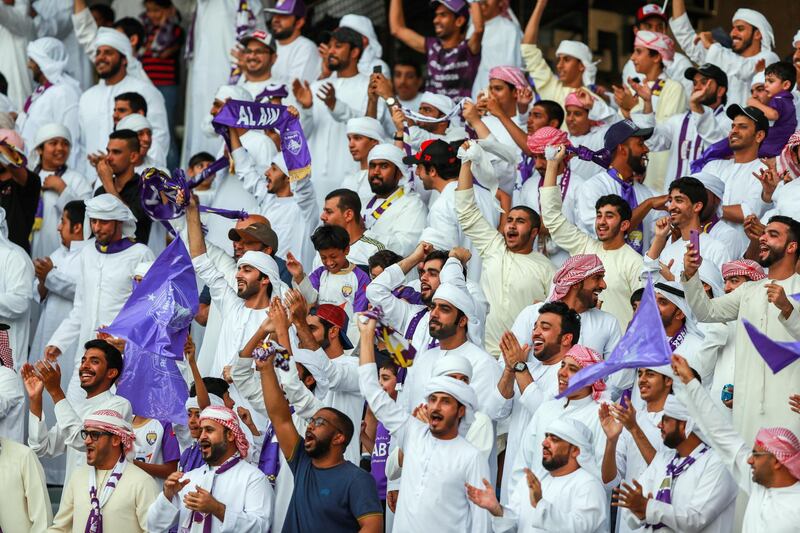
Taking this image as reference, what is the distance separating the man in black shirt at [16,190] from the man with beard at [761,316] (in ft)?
19.4

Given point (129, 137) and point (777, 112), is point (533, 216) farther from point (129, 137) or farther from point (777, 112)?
point (129, 137)

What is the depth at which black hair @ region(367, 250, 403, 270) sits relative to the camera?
11031 mm

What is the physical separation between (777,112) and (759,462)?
15.4 ft

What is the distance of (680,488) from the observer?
332 inches

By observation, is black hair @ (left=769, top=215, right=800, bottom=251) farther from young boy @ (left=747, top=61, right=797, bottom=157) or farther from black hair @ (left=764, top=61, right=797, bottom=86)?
black hair @ (left=764, top=61, right=797, bottom=86)

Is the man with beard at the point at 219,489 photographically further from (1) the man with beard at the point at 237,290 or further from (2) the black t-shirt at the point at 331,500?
(1) the man with beard at the point at 237,290

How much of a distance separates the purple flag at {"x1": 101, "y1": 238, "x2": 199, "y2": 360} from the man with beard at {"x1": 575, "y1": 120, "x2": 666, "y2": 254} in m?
3.04

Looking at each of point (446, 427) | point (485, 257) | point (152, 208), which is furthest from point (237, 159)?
point (446, 427)

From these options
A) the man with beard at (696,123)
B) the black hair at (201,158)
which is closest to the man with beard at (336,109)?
the black hair at (201,158)

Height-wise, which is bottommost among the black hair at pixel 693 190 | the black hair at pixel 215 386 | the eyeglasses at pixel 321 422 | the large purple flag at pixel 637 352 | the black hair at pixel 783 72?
the black hair at pixel 215 386

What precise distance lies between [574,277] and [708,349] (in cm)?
98

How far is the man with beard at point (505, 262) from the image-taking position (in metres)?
11.0

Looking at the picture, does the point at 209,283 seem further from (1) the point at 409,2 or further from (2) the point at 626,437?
(1) the point at 409,2

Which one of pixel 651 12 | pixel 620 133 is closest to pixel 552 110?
pixel 620 133
